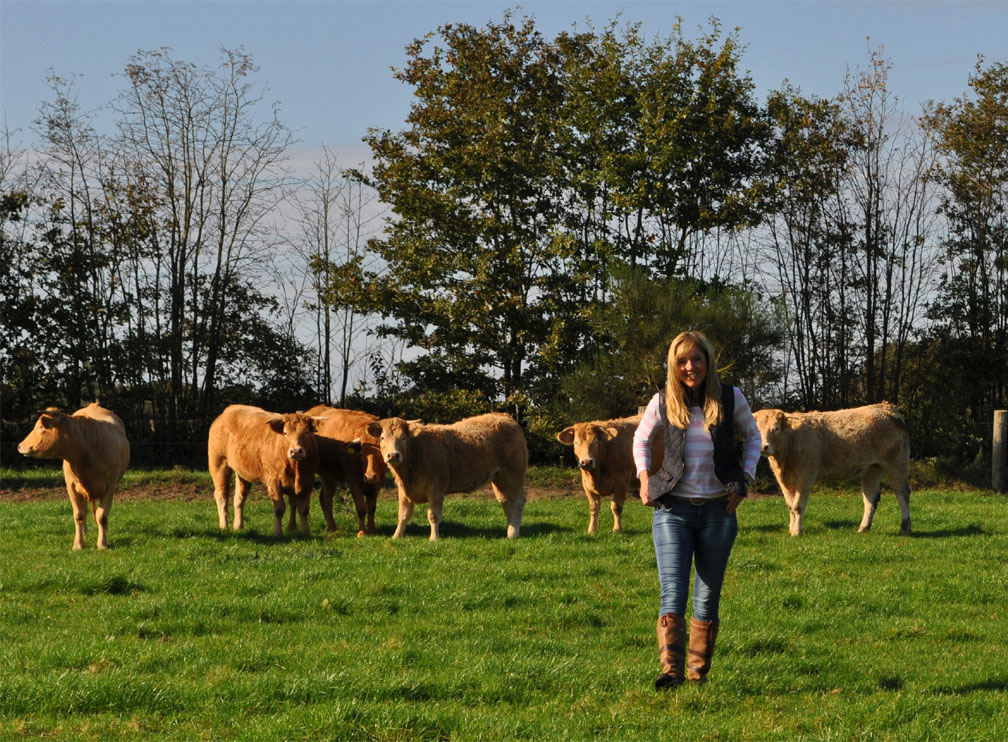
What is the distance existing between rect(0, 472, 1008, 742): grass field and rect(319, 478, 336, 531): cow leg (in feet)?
0.89

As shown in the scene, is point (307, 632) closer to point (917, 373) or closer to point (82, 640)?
point (82, 640)

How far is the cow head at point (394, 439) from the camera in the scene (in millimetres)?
13898

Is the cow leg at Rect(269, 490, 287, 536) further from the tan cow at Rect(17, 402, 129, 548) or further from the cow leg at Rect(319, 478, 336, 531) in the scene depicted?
the tan cow at Rect(17, 402, 129, 548)

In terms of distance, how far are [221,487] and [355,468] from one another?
76.0 inches

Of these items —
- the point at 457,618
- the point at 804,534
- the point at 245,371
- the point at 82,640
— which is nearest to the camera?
the point at 82,640

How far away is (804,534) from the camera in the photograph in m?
14.6

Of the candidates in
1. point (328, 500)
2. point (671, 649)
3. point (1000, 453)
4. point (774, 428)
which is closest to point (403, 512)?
point (328, 500)

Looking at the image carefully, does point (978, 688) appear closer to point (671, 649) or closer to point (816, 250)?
point (671, 649)

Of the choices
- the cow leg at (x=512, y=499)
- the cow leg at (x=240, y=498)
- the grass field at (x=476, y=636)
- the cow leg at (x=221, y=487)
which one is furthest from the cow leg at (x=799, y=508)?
the cow leg at (x=221, y=487)

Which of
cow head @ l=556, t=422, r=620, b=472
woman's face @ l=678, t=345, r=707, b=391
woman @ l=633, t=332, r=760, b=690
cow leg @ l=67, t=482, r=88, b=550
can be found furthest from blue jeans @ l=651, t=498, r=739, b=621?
cow leg @ l=67, t=482, r=88, b=550

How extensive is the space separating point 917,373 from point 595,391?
36.7 feet

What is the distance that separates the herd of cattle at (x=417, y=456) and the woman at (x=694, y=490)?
22.3 feet

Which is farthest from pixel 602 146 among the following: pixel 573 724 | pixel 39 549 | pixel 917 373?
pixel 573 724

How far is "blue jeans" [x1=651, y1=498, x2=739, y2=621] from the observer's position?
23.7 feet
